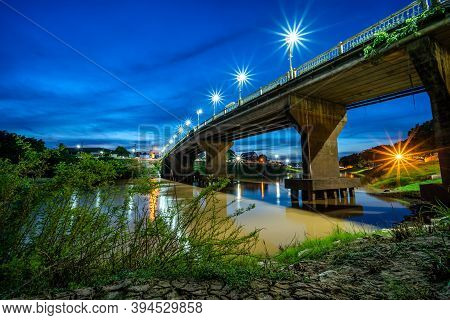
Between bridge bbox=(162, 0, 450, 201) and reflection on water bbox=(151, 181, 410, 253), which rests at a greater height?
bridge bbox=(162, 0, 450, 201)

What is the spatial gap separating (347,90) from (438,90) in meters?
8.32

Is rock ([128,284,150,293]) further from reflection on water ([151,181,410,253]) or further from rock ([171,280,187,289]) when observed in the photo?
reflection on water ([151,181,410,253])

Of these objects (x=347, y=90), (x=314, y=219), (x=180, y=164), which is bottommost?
(x=314, y=219)

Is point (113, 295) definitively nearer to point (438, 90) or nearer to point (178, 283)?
point (178, 283)

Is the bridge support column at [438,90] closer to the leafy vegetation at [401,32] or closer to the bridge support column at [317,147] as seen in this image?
the leafy vegetation at [401,32]

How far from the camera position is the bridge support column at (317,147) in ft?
64.4

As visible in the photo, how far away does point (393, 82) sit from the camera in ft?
55.9

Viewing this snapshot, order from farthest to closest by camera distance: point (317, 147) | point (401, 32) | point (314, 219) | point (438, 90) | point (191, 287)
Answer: point (317, 147), point (314, 219), point (401, 32), point (438, 90), point (191, 287)

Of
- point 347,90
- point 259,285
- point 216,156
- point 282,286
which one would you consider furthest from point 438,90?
point 216,156

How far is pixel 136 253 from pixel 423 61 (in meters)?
15.1

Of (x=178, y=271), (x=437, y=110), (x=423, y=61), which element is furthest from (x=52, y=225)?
(x=423, y=61)

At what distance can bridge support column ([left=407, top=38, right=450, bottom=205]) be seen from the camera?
1048cm

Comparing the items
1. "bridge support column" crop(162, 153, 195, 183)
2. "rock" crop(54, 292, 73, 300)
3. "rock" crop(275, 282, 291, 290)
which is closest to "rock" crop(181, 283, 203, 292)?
"rock" crop(275, 282, 291, 290)

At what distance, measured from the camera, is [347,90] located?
1902 cm
